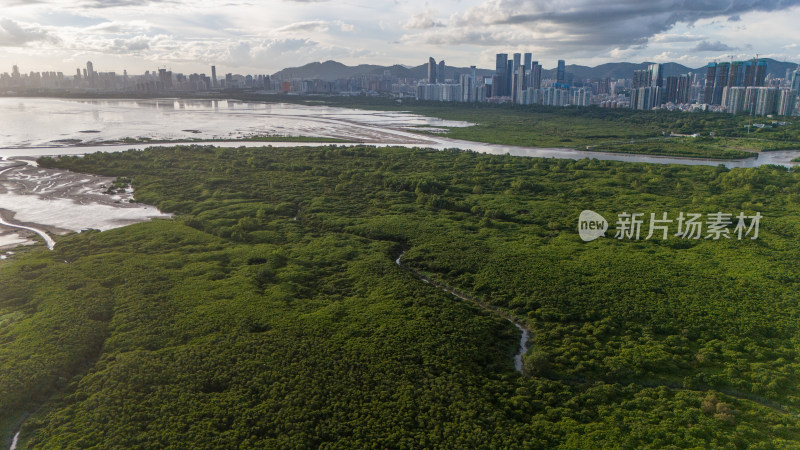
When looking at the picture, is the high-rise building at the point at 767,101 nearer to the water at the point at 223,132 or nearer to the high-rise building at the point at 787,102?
the high-rise building at the point at 787,102

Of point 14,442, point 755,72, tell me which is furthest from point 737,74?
point 14,442

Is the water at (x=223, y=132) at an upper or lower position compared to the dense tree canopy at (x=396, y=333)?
upper

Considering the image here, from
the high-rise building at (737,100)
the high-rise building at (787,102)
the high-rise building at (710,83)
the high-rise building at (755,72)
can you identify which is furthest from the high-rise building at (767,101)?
the high-rise building at (710,83)

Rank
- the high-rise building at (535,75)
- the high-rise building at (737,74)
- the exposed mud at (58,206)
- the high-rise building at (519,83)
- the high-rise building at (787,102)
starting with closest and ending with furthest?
the exposed mud at (58,206) → the high-rise building at (787,102) → the high-rise building at (737,74) → the high-rise building at (519,83) → the high-rise building at (535,75)

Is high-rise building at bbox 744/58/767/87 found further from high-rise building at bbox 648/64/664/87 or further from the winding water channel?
the winding water channel

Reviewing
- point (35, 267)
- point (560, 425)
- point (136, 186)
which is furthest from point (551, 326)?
point (136, 186)

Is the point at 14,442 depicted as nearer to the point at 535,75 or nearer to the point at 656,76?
the point at 656,76

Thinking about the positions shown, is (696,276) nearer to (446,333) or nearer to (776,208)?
(446,333)

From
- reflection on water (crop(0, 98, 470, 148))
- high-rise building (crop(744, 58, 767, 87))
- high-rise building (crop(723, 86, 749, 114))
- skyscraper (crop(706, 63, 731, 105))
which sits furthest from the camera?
skyscraper (crop(706, 63, 731, 105))

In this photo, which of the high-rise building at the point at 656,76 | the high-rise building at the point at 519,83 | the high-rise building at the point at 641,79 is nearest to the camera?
the high-rise building at the point at 656,76

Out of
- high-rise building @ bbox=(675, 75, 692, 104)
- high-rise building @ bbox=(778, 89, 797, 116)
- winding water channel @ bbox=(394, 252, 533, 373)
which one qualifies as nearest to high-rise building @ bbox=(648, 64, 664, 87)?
high-rise building @ bbox=(675, 75, 692, 104)

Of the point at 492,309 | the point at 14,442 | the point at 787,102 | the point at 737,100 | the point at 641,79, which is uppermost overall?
the point at 641,79
